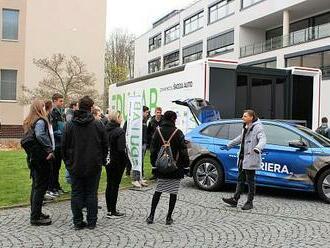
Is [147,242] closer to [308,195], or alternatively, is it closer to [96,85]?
[308,195]

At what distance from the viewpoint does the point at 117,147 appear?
26.9ft

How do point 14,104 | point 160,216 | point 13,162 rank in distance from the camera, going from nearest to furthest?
point 160,216
point 13,162
point 14,104

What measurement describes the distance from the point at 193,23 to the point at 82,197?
55.2 metres

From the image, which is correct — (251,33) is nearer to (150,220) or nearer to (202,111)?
(202,111)

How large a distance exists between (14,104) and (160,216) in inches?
1013

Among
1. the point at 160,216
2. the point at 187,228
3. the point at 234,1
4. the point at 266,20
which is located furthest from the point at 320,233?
the point at 234,1

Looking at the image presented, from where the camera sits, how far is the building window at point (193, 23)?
58516 millimetres

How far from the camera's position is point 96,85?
33094 millimetres

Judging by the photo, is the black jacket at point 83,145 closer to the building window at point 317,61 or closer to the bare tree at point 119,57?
the building window at point 317,61

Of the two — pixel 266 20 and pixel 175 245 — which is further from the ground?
pixel 266 20

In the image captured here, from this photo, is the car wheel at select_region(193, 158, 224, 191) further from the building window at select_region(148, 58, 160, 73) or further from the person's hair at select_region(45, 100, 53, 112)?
the building window at select_region(148, 58, 160, 73)

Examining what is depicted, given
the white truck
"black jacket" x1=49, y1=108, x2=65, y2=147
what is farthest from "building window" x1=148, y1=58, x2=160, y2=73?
"black jacket" x1=49, y1=108, x2=65, y2=147

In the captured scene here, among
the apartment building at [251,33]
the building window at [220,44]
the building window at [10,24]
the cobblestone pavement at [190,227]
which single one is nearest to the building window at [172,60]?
the apartment building at [251,33]

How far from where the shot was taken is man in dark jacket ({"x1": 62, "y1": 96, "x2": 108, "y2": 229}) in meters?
7.20
